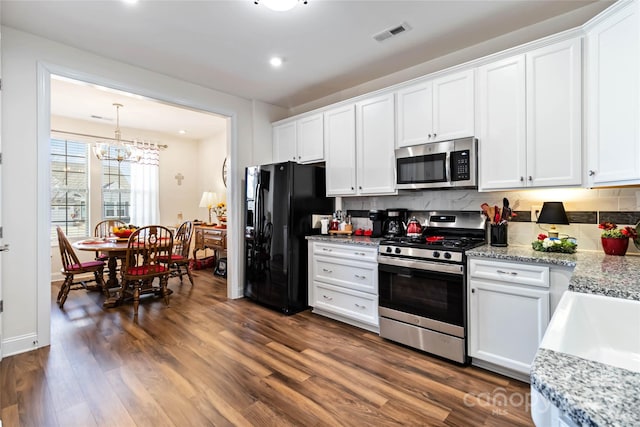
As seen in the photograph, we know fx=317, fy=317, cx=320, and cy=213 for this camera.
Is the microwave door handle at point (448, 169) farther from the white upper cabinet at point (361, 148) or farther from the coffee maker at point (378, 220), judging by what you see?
the coffee maker at point (378, 220)

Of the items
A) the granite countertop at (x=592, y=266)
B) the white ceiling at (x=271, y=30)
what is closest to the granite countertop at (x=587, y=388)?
the granite countertop at (x=592, y=266)

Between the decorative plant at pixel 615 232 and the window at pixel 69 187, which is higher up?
the window at pixel 69 187

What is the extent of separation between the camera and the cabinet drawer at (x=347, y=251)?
3.05m

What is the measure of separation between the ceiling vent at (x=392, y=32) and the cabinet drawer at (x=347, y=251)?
6.21 ft

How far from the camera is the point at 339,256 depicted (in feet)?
10.9

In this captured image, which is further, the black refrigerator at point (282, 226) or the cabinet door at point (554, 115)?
the black refrigerator at point (282, 226)

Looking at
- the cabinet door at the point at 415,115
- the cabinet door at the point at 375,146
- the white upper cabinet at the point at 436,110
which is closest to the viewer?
the white upper cabinet at the point at 436,110

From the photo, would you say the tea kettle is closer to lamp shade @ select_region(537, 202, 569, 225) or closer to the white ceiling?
lamp shade @ select_region(537, 202, 569, 225)

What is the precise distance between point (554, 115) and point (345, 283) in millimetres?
2252

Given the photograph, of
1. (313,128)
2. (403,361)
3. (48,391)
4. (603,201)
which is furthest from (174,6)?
(603,201)

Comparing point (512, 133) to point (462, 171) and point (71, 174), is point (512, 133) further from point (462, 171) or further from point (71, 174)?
point (71, 174)

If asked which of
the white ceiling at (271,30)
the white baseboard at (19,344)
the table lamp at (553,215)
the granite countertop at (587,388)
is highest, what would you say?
the white ceiling at (271,30)

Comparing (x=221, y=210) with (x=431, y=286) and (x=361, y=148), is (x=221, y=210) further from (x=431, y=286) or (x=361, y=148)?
(x=431, y=286)

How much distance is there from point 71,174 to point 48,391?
4.59 m
